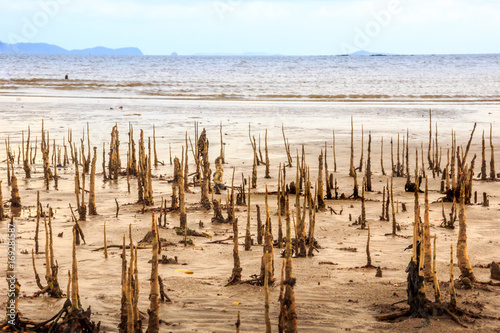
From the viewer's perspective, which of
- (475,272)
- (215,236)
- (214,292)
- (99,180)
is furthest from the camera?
(99,180)

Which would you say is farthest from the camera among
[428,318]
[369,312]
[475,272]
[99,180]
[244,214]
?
[99,180]

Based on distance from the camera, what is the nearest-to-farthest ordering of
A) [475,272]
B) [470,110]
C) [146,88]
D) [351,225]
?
[475,272]
[351,225]
[470,110]
[146,88]

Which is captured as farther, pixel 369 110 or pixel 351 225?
pixel 369 110

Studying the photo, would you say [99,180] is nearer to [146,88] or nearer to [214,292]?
[214,292]

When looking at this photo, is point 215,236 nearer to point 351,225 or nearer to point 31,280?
point 351,225

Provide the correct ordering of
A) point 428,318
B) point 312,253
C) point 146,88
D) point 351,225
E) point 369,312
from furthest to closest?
point 146,88, point 351,225, point 312,253, point 369,312, point 428,318

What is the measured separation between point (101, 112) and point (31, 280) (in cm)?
1676

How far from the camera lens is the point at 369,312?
4.17 metres

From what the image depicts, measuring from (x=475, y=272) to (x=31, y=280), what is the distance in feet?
12.3

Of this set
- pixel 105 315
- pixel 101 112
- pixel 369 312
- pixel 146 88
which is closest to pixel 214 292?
pixel 105 315

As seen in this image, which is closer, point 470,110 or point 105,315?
point 105,315

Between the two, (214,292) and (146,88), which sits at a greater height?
(146,88)

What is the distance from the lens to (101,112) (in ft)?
68.7

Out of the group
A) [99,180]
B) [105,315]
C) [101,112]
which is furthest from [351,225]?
[101,112]
